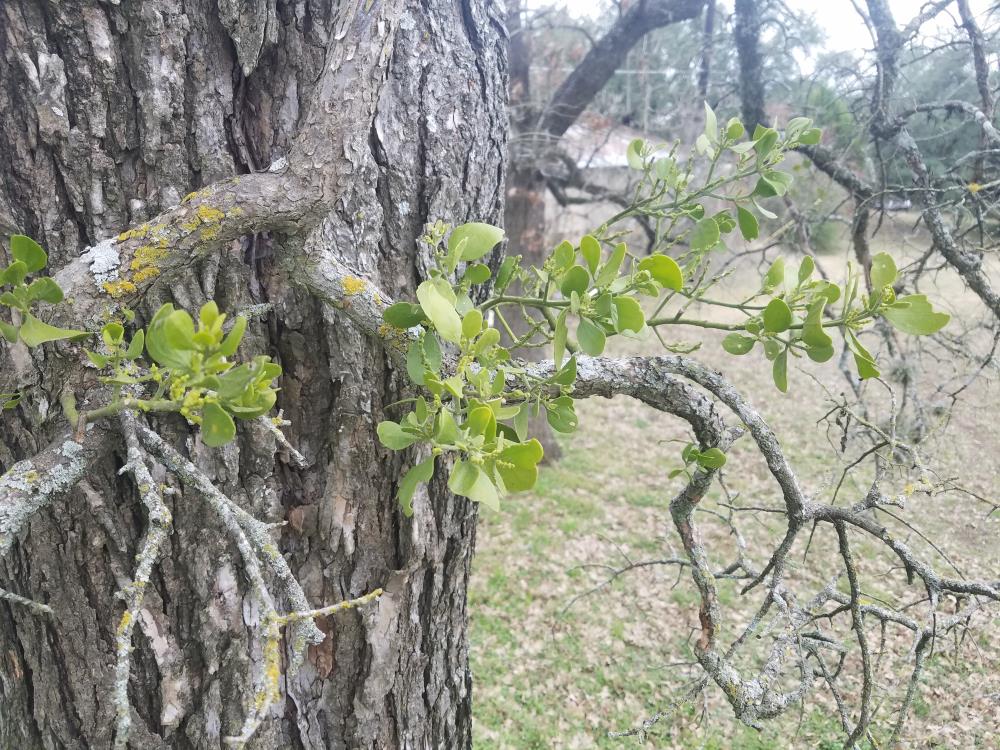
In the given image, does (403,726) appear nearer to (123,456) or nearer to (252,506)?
(252,506)

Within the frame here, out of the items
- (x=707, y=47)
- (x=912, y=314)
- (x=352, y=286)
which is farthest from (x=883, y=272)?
(x=707, y=47)

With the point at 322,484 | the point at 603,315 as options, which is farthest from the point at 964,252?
the point at 322,484

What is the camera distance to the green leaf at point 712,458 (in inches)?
46.0

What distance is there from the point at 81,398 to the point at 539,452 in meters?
0.63

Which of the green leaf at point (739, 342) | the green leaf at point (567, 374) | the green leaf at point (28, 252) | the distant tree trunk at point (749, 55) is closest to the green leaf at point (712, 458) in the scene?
the green leaf at point (739, 342)

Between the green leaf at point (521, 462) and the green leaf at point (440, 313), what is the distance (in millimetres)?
140

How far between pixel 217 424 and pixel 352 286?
41cm

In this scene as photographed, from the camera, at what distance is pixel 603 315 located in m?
0.78

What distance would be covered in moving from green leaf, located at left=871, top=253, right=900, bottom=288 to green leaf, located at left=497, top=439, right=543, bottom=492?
519 millimetres

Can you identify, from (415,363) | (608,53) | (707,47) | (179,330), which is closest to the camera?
(179,330)

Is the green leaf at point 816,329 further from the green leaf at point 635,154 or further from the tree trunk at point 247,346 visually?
the tree trunk at point 247,346

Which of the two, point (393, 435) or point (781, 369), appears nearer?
point (393, 435)

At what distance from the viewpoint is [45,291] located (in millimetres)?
685

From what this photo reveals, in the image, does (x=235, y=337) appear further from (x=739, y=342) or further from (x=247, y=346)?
(x=739, y=342)
